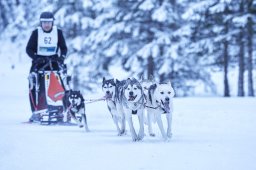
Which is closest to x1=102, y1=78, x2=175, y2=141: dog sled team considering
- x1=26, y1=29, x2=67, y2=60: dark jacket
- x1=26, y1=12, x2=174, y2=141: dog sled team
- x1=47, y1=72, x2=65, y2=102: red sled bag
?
x1=26, y1=12, x2=174, y2=141: dog sled team

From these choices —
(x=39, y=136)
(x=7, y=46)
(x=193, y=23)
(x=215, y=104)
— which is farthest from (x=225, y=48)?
(x=7, y=46)

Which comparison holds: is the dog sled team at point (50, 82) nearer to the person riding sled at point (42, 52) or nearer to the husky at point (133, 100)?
the person riding sled at point (42, 52)

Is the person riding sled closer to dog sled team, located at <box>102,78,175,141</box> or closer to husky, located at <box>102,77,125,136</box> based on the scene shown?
husky, located at <box>102,77,125,136</box>

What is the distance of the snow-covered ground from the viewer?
591 cm

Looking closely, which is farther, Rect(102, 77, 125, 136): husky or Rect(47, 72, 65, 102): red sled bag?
Rect(47, 72, 65, 102): red sled bag

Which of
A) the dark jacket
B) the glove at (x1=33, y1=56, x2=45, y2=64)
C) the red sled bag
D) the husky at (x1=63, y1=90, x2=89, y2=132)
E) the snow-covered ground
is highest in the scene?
the dark jacket

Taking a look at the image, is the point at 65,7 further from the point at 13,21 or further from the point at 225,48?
the point at 13,21

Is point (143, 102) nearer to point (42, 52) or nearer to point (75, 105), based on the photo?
point (75, 105)

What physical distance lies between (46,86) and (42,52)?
0.81 meters

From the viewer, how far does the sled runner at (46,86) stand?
11.1m

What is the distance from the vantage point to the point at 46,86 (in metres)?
11.2

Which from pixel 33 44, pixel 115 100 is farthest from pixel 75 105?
pixel 33 44

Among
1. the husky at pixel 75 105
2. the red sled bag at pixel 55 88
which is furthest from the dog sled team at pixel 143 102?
the red sled bag at pixel 55 88

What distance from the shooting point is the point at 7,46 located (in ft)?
190
